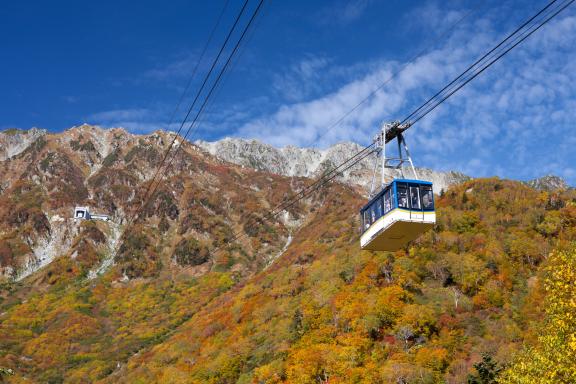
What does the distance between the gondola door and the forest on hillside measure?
856cm

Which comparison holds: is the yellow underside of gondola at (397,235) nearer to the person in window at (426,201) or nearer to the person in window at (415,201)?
the person in window at (415,201)

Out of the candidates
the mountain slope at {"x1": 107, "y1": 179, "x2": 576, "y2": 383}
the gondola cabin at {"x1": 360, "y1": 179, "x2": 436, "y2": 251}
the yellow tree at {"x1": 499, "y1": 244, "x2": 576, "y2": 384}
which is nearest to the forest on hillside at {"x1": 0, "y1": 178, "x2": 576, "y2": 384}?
the yellow tree at {"x1": 499, "y1": 244, "x2": 576, "y2": 384}

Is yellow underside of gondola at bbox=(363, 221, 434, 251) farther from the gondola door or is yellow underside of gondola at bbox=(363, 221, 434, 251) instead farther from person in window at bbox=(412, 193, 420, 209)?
person in window at bbox=(412, 193, 420, 209)

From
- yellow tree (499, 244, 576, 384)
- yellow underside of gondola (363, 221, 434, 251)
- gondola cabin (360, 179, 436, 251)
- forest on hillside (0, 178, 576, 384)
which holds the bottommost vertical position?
yellow tree (499, 244, 576, 384)

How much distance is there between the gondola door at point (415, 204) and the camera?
29438 millimetres

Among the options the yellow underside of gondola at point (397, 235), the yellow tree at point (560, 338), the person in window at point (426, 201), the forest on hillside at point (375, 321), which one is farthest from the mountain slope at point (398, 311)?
the person in window at point (426, 201)

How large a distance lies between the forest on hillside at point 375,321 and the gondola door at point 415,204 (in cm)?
856

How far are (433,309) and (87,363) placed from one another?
9287cm

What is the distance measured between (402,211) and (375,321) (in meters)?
64.3

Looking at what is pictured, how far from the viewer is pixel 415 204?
29641mm

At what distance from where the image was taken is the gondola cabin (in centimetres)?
2936

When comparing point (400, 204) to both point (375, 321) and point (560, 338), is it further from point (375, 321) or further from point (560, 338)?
point (375, 321)

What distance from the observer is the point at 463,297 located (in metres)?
98.7

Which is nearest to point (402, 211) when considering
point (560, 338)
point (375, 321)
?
point (560, 338)
